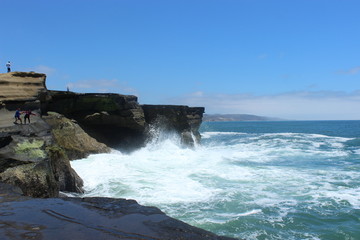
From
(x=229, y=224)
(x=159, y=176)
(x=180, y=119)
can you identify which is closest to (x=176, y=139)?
(x=180, y=119)

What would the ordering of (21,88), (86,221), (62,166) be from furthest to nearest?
1. (21,88)
2. (62,166)
3. (86,221)

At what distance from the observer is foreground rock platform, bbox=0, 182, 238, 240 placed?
14.4 feet

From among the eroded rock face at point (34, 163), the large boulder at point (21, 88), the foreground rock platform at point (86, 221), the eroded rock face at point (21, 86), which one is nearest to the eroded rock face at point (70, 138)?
the large boulder at point (21, 88)

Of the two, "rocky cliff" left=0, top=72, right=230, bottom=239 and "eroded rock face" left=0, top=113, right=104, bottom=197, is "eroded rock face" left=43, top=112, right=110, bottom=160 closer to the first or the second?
"rocky cliff" left=0, top=72, right=230, bottom=239

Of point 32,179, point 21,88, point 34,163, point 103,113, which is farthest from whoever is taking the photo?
point 103,113

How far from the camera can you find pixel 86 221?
5.02 m

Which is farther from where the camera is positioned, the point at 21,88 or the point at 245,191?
the point at 21,88

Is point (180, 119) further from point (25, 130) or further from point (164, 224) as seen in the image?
point (164, 224)

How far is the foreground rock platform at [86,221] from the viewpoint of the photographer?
4391mm

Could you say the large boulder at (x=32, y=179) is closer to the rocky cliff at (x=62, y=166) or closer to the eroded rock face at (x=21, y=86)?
the rocky cliff at (x=62, y=166)

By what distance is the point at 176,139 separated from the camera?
28797 mm

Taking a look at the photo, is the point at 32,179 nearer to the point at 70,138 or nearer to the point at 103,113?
the point at 70,138

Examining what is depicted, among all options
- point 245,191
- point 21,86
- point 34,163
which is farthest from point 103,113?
point 34,163

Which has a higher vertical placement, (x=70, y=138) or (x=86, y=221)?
(x=70, y=138)
